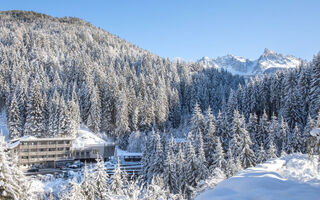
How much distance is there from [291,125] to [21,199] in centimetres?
5526

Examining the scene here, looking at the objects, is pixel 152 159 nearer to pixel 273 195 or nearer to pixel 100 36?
pixel 273 195

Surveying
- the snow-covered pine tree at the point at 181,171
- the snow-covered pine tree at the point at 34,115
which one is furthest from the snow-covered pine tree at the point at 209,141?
the snow-covered pine tree at the point at 34,115

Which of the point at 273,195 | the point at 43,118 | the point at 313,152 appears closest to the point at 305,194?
the point at 273,195

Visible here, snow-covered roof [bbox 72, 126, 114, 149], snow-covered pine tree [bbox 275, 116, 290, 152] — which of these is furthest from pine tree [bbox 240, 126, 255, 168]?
snow-covered roof [bbox 72, 126, 114, 149]

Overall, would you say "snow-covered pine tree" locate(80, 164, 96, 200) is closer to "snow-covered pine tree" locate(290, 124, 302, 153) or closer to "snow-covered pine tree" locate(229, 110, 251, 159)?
"snow-covered pine tree" locate(229, 110, 251, 159)

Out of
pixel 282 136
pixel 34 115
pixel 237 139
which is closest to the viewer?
pixel 237 139

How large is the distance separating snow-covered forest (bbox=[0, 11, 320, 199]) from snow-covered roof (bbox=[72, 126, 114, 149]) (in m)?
2.24

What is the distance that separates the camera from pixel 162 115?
7888cm

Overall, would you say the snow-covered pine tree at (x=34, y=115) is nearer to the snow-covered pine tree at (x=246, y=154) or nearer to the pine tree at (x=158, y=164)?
the pine tree at (x=158, y=164)

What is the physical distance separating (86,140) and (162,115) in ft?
85.4

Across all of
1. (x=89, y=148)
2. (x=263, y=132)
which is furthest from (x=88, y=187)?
(x=89, y=148)

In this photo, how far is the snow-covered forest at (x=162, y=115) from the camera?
36000 millimetres

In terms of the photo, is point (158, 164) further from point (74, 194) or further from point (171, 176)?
point (74, 194)

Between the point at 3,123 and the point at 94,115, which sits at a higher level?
the point at 94,115
